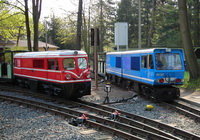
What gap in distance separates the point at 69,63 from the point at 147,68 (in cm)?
398

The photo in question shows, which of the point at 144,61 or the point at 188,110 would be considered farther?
the point at 144,61

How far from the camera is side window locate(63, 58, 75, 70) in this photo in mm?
12034

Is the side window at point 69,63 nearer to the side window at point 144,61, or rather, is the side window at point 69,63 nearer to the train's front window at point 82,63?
the train's front window at point 82,63

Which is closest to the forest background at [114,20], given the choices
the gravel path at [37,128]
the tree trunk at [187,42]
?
the tree trunk at [187,42]

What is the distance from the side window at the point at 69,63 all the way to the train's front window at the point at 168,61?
4.21 meters

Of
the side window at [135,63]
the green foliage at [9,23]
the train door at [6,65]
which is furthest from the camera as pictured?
the green foliage at [9,23]

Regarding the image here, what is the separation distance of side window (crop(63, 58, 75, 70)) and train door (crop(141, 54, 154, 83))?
3715 mm

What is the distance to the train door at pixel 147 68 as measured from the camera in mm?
11742

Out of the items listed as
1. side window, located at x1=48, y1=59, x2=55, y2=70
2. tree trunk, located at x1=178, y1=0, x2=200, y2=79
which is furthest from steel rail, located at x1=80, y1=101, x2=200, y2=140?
tree trunk, located at x1=178, y1=0, x2=200, y2=79

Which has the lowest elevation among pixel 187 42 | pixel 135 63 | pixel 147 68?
pixel 147 68

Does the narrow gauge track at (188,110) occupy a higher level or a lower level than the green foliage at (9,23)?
lower

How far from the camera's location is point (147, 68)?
12219 millimetres

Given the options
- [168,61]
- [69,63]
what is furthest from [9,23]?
[168,61]

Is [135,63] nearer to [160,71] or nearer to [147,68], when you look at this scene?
[147,68]
